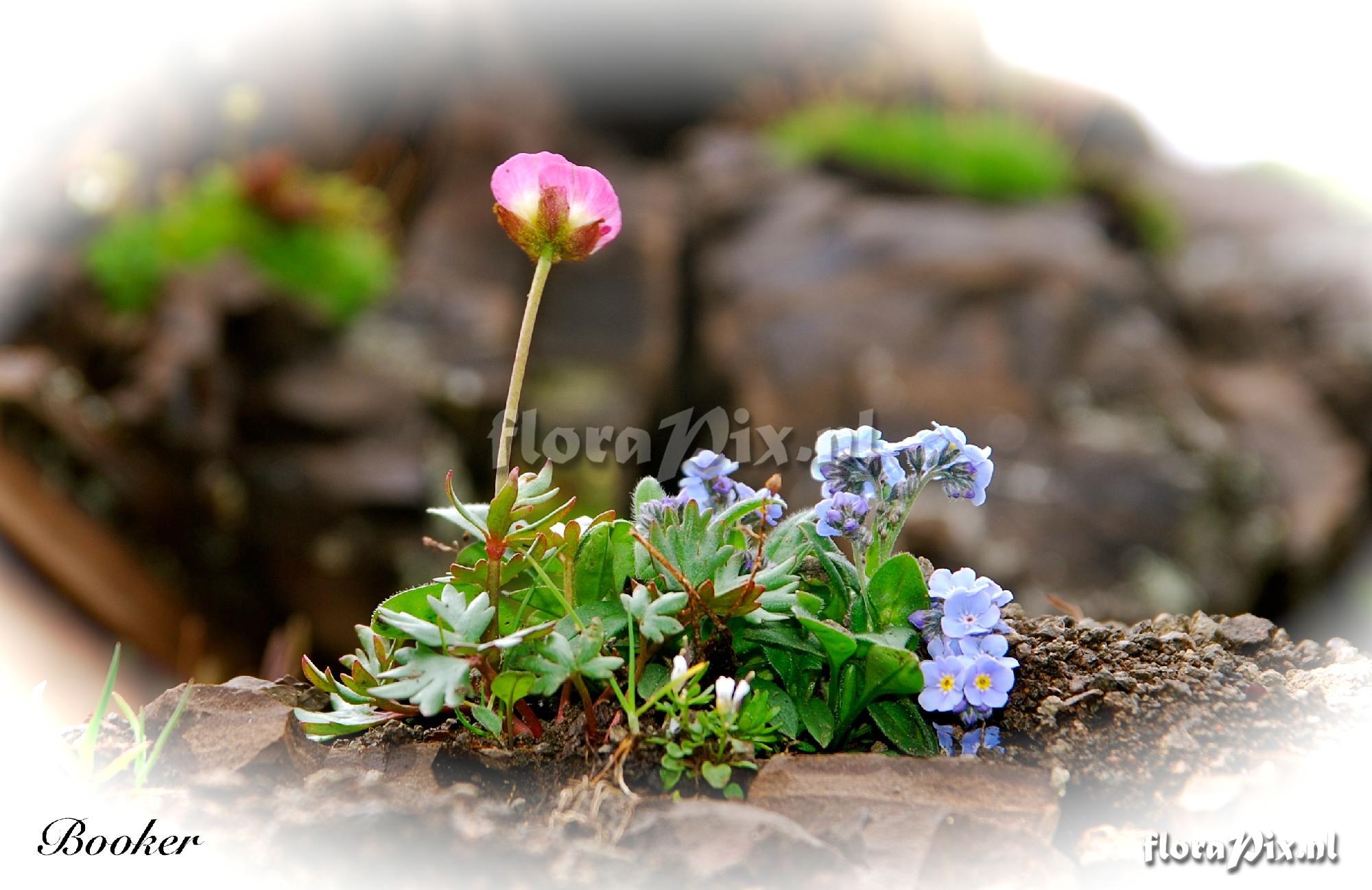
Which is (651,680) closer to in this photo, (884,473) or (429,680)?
(429,680)

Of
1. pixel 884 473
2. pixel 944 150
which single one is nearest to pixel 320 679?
pixel 884 473

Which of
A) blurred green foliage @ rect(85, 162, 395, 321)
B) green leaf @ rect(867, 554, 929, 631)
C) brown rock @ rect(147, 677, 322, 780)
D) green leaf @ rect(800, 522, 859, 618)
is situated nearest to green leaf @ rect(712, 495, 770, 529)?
green leaf @ rect(800, 522, 859, 618)

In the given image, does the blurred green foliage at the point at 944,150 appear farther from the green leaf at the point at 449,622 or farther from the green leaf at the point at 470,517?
the green leaf at the point at 449,622

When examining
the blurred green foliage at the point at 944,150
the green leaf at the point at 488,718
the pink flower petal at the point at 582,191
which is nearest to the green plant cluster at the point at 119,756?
the green leaf at the point at 488,718

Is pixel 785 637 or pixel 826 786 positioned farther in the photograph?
pixel 785 637

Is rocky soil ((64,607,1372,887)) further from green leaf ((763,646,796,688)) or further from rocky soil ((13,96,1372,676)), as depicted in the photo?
rocky soil ((13,96,1372,676))

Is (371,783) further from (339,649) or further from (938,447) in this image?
(339,649)
